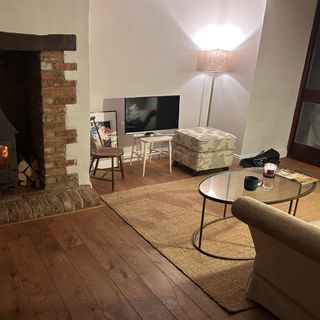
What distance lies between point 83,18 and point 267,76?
260cm

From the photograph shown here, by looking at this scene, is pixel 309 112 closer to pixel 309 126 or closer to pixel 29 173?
pixel 309 126

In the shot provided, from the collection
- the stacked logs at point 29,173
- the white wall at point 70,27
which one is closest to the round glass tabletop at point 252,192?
the white wall at point 70,27

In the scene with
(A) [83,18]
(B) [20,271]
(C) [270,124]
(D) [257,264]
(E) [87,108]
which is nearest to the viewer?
(D) [257,264]

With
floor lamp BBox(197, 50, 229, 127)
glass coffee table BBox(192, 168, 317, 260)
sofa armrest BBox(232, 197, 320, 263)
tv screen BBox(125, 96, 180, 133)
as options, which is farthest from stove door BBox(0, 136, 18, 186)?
floor lamp BBox(197, 50, 229, 127)

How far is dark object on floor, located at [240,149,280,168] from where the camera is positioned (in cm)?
457

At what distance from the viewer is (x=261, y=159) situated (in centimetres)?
460

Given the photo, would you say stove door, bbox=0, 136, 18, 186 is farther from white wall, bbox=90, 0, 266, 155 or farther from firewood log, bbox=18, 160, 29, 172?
white wall, bbox=90, 0, 266, 155

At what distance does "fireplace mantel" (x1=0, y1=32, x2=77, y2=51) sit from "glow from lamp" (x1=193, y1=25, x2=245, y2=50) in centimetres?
207

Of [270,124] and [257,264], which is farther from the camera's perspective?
[270,124]

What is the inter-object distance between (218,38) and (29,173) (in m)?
3.00

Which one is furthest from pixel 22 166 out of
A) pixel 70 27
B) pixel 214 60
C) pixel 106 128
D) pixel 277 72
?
pixel 277 72

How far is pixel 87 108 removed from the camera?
3.33 metres

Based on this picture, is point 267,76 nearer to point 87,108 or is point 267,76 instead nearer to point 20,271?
point 87,108

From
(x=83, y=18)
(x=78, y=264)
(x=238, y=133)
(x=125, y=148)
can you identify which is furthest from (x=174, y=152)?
(x=78, y=264)
